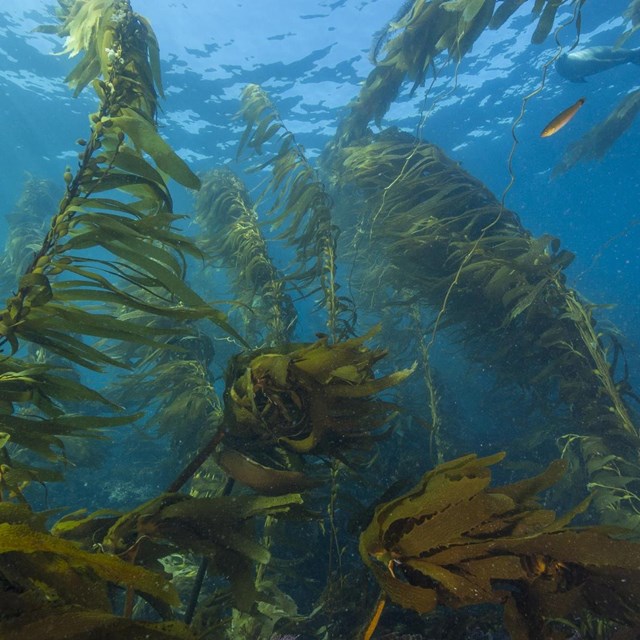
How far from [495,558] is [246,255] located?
13.7 feet

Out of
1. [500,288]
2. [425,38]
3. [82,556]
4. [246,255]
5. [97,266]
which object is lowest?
[82,556]

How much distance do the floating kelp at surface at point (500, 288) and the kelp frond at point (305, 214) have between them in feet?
3.00

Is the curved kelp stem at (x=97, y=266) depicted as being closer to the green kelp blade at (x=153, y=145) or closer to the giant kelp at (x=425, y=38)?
the green kelp blade at (x=153, y=145)

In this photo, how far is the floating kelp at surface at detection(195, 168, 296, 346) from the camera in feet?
14.1

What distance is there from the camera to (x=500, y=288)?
4.33m

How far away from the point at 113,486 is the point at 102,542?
9.09 meters

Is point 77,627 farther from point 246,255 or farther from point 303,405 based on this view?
point 246,255

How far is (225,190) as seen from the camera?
644 cm

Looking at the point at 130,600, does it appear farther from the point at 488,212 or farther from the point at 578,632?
the point at 488,212

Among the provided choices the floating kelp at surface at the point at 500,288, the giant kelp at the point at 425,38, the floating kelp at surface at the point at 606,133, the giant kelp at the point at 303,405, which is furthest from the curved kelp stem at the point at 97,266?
the floating kelp at surface at the point at 606,133

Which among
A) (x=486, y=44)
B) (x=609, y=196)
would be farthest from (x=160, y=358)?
(x=609, y=196)

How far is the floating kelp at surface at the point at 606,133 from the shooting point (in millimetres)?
9711

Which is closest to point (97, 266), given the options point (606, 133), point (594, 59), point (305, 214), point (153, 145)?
point (153, 145)

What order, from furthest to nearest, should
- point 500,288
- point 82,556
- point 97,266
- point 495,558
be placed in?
point 500,288 < point 97,266 < point 495,558 < point 82,556
